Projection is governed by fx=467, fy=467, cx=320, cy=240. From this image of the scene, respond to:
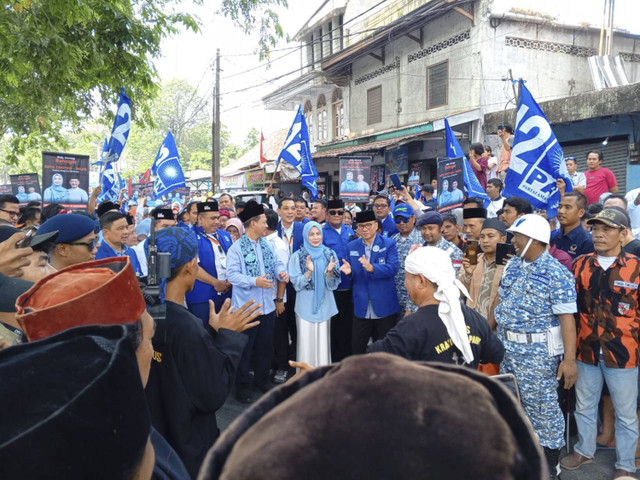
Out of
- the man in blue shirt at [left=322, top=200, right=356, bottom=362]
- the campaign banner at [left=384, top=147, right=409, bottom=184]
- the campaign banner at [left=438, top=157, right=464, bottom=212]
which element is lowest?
the man in blue shirt at [left=322, top=200, right=356, bottom=362]

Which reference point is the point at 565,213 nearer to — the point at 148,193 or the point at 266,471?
the point at 266,471

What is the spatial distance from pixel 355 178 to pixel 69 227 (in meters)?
6.49

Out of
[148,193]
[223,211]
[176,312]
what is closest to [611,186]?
[223,211]

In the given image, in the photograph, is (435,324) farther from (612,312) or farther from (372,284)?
(372,284)

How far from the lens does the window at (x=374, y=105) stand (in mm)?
16531

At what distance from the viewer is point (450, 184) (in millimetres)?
6367

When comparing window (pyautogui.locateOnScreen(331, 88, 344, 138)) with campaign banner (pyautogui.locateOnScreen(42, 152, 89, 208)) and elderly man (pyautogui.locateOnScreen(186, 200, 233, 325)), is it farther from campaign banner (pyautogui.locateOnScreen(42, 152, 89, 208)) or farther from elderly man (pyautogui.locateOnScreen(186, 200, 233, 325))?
elderly man (pyautogui.locateOnScreen(186, 200, 233, 325))

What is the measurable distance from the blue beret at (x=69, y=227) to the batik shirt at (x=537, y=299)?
9.83 ft

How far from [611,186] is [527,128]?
10.6ft

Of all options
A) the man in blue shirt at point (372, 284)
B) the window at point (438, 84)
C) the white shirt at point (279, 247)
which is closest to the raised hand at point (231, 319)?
the man in blue shirt at point (372, 284)

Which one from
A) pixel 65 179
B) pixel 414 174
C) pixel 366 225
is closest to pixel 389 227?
pixel 366 225

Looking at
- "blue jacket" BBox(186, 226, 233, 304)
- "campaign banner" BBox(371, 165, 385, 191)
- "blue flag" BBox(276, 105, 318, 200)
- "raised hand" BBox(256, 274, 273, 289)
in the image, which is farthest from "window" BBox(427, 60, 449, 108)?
"raised hand" BBox(256, 274, 273, 289)

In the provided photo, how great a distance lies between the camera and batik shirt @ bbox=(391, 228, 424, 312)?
5102 millimetres

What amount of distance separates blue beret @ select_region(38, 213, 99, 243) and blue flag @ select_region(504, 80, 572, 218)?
4031 mm
